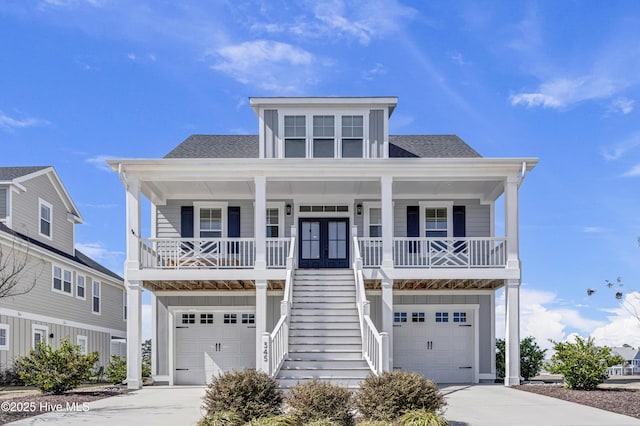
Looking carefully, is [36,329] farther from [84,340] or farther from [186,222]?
[186,222]

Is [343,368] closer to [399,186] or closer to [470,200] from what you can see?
[399,186]

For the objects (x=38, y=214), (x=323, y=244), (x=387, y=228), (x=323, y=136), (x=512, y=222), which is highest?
(x=323, y=136)

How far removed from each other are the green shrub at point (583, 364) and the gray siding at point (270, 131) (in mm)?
9840

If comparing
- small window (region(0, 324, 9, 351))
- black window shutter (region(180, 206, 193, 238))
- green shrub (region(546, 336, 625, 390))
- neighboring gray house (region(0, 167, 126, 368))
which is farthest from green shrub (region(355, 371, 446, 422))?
small window (region(0, 324, 9, 351))

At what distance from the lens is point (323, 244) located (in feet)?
73.3

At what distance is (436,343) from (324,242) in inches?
184

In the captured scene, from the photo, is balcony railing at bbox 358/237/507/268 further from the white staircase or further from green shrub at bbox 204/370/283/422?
→ green shrub at bbox 204/370/283/422

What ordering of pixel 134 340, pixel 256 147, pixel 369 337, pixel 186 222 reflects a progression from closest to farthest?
1. pixel 369 337
2. pixel 134 340
3. pixel 186 222
4. pixel 256 147

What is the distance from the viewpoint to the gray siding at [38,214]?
25.7 meters

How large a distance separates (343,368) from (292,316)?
264 cm

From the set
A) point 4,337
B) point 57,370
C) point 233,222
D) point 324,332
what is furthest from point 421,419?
point 4,337

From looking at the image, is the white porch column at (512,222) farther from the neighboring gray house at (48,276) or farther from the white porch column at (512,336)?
the neighboring gray house at (48,276)

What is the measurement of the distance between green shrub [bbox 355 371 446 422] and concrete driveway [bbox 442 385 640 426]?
2.50ft

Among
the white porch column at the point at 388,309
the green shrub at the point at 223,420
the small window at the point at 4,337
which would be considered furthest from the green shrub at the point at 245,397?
the small window at the point at 4,337
